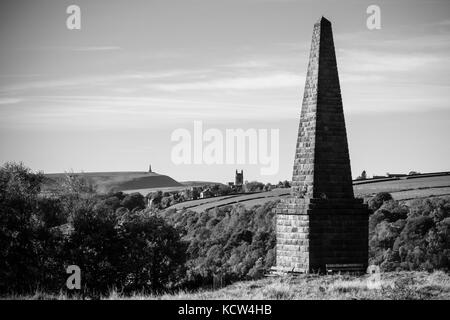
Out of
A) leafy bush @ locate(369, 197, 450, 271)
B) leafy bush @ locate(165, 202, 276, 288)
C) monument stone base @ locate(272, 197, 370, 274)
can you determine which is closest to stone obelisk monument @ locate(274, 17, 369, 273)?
monument stone base @ locate(272, 197, 370, 274)

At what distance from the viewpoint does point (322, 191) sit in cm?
3028

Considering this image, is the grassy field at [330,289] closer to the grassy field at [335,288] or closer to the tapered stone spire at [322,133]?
the grassy field at [335,288]

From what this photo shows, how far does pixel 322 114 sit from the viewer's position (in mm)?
30484

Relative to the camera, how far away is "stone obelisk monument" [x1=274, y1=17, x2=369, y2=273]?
97.9ft

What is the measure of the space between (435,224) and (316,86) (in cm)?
3756

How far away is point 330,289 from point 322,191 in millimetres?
6782

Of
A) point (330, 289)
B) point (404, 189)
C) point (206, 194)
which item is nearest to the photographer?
point (330, 289)

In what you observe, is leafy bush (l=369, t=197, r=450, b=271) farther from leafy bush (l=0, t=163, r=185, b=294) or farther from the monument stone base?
the monument stone base

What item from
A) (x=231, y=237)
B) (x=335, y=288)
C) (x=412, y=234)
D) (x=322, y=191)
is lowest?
(x=231, y=237)

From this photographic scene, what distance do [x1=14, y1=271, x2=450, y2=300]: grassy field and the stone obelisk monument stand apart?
1.61 meters

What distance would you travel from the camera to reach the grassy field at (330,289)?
2298cm

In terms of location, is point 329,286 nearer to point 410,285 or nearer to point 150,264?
point 410,285

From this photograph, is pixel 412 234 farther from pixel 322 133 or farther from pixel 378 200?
pixel 322 133

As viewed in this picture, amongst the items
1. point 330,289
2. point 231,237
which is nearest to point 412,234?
point 231,237
